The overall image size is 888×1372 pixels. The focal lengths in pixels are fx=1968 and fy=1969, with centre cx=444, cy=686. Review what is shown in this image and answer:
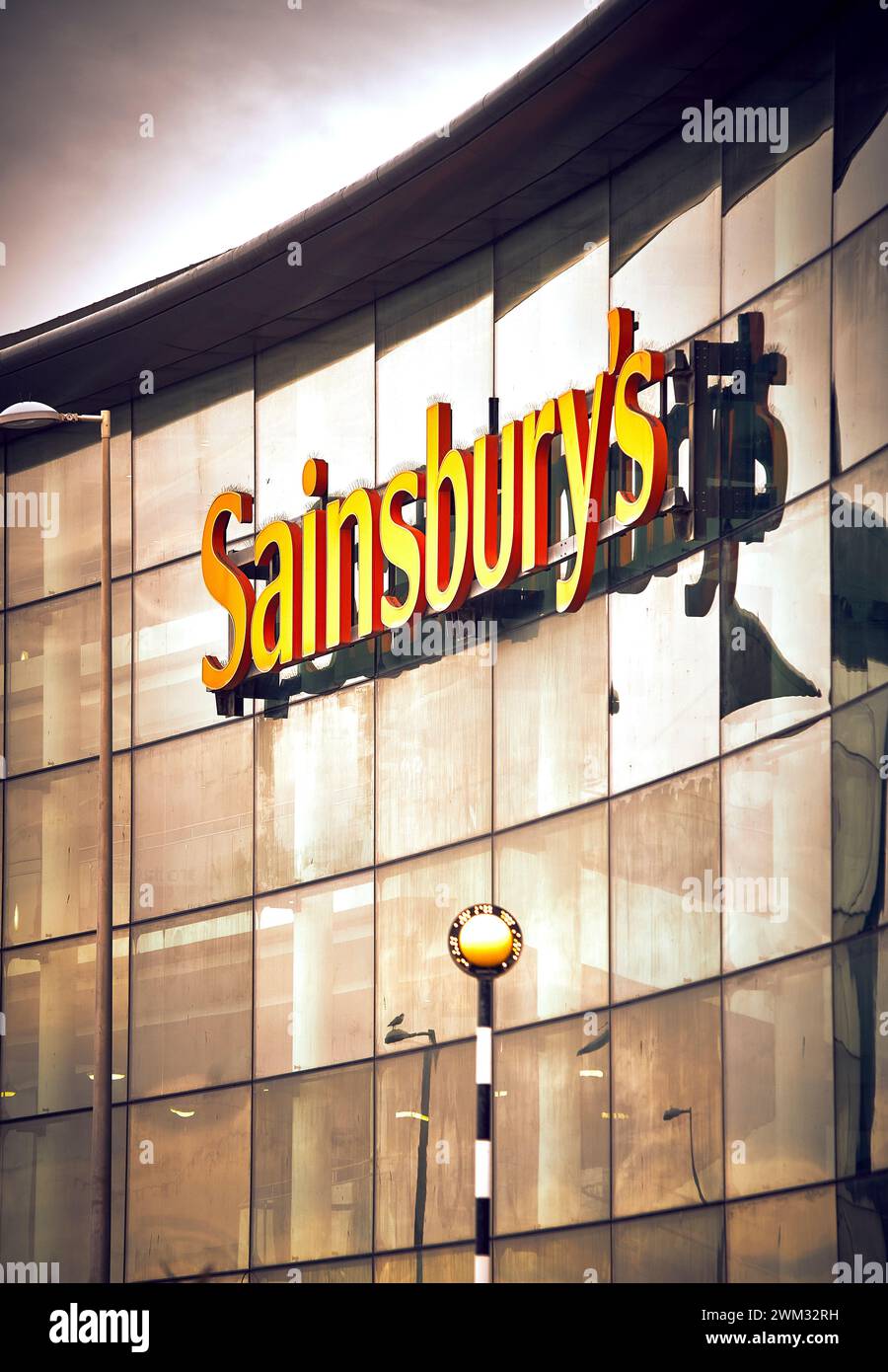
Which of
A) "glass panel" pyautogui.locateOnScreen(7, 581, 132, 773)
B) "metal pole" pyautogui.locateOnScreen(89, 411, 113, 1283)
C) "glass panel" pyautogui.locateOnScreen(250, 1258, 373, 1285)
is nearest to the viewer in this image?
"metal pole" pyautogui.locateOnScreen(89, 411, 113, 1283)

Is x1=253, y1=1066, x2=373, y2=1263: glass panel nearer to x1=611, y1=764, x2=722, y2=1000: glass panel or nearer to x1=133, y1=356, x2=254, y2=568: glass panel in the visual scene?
x1=611, y1=764, x2=722, y2=1000: glass panel

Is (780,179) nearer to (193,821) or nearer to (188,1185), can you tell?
(193,821)

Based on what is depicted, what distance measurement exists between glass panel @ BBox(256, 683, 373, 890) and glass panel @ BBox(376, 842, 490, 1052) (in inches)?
30.7

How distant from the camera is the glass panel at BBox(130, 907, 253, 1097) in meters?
24.1

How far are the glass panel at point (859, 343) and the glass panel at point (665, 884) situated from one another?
342cm

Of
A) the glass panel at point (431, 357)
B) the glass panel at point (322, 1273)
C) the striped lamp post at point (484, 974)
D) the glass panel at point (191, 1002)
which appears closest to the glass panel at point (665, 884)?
the striped lamp post at point (484, 974)

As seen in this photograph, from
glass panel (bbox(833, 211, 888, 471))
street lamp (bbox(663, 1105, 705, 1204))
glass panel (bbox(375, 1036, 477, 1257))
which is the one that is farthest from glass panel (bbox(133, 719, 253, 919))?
glass panel (bbox(833, 211, 888, 471))

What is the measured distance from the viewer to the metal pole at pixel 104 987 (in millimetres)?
20719

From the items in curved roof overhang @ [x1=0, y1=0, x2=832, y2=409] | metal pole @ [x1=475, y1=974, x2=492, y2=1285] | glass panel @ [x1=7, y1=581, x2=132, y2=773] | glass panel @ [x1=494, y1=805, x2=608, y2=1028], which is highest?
curved roof overhang @ [x1=0, y1=0, x2=832, y2=409]

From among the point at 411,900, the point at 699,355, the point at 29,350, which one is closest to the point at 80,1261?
the point at 411,900

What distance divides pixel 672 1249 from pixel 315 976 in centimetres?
631

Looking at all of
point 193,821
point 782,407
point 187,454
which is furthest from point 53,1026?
point 782,407

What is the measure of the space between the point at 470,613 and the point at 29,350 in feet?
29.5

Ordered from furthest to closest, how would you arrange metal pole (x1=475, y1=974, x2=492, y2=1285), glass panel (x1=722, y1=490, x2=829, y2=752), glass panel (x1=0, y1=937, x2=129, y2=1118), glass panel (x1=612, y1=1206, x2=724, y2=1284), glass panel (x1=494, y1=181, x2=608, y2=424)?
glass panel (x1=0, y1=937, x2=129, y2=1118) → glass panel (x1=494, y1=181, x2=608, y2=424) → glass panel (x1=612, y1=1206, x2=724, y2=1284) → glass panel (x1=722, y1=490, x2=829, y2=752) → metal pole (x1=475, y1=974, x2=492, y2=1285)
